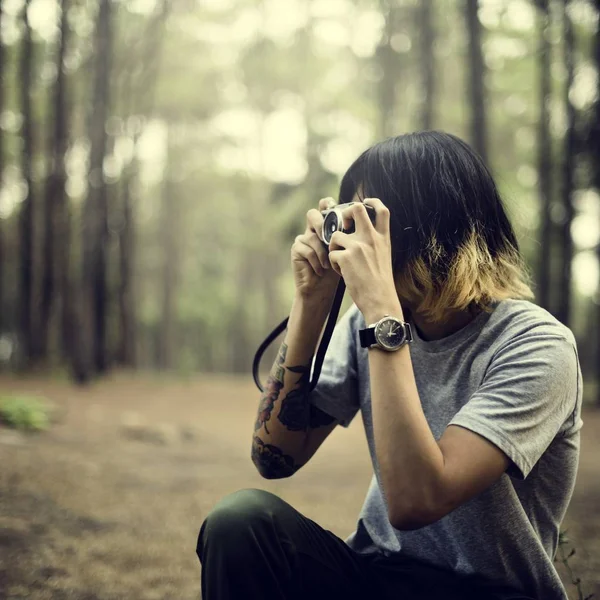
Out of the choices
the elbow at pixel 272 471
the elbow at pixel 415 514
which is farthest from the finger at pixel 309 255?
the elbow at pixel 415 514

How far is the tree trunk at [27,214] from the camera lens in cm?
1377

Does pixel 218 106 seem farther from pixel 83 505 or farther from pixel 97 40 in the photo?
pixel 83 505

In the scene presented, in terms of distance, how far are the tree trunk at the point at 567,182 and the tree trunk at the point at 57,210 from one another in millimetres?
9240

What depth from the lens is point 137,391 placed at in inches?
449

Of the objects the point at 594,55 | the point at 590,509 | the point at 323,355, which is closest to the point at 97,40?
the point at 594,55

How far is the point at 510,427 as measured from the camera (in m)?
1.45

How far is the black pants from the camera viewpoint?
157 centimetres

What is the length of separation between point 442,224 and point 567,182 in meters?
11.7

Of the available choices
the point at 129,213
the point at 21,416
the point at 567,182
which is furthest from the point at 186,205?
the point at 21,416

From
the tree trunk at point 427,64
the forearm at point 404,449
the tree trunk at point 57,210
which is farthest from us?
the tree trunk at point 57,210

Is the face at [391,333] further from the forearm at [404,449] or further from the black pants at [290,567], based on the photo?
the black pants at [290,567]

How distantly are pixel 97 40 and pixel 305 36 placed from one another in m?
10.2

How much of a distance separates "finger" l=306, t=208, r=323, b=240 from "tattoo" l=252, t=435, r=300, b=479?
0.64 metres

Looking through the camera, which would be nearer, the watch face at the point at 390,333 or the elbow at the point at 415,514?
the elbow at the point at 415,514
